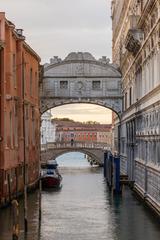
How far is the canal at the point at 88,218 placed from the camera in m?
22.8

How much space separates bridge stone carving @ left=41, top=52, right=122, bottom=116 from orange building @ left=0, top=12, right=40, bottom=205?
10.2 meters

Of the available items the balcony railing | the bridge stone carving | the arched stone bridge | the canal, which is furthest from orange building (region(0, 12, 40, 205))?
the balcony railing

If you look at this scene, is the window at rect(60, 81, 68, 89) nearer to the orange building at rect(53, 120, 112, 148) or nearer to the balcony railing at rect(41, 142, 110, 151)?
the balcony railing at rect(41, 142, 110, 151)

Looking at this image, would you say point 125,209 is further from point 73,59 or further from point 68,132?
point 68,132

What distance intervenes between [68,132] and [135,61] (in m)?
126

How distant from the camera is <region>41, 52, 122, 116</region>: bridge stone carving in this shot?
51406mm

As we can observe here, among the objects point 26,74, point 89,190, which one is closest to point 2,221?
point 26,74

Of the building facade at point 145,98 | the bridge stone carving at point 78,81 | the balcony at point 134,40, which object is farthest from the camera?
the bridge stone carving at point 78,81

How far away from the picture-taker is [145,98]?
104 ft

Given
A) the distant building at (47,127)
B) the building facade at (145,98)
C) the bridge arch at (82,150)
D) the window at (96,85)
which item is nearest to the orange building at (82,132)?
the distant building at (47,127)

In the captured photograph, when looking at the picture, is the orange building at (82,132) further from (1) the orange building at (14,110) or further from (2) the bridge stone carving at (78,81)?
(1) the orange building at (14,110)

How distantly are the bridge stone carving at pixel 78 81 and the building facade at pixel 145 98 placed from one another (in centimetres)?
653

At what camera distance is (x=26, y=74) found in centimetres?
3797

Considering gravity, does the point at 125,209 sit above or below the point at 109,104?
below
